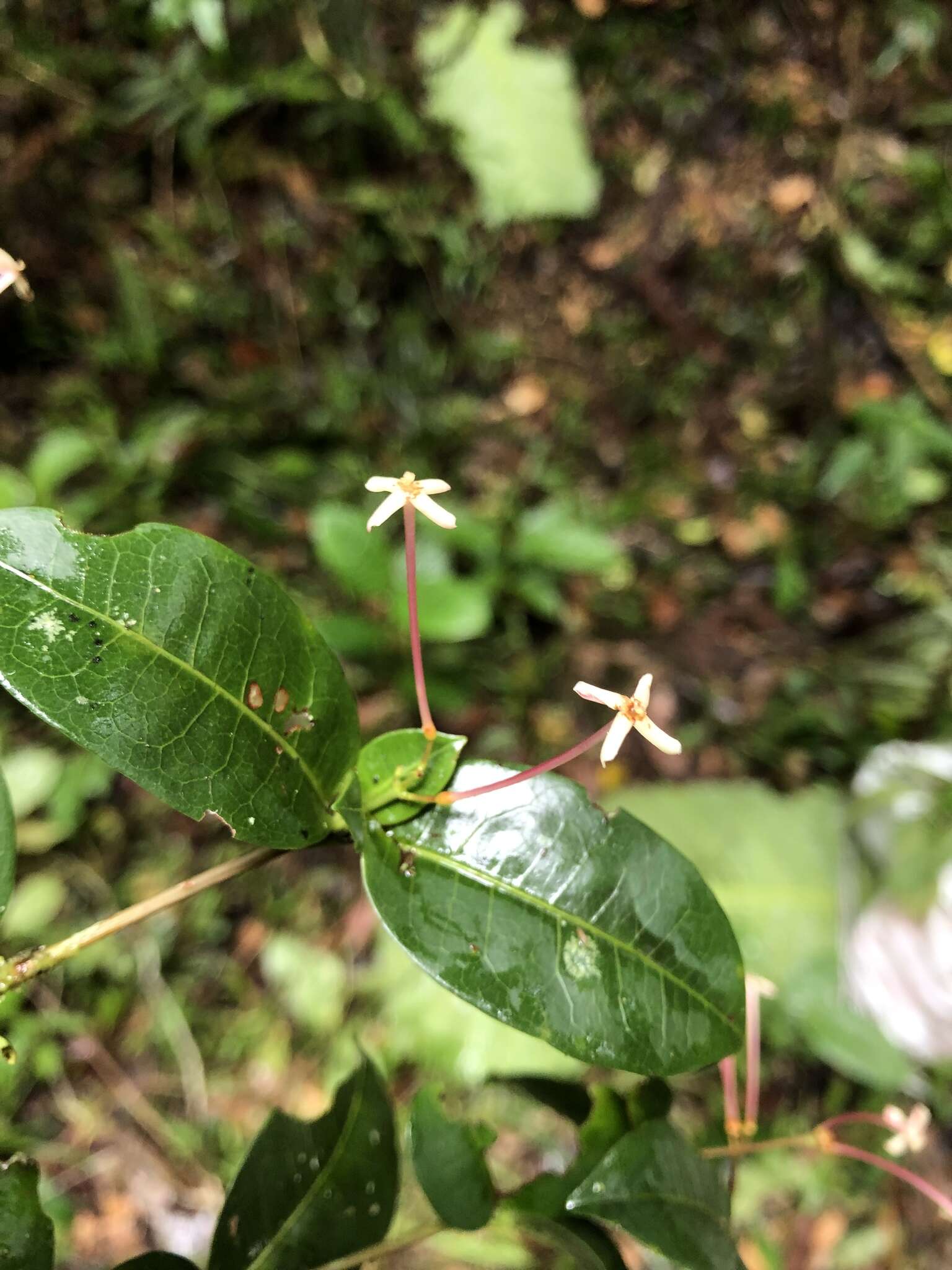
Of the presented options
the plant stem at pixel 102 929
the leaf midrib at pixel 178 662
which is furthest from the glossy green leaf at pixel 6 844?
the leaf midrib at pixel 178 662

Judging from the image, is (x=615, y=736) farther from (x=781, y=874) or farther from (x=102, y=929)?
(x=781, y=874)

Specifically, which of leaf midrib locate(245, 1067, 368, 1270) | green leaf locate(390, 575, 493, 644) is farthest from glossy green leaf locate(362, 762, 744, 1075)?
green leaf locate(390, 575, 493, 644)

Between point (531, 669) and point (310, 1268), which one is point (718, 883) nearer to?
point (531, 669)

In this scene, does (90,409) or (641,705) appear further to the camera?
(90,409)

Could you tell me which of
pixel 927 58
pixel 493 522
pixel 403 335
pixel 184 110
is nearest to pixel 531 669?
pixel 493 522

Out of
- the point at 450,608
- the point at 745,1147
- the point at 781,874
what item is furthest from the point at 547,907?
the point at 781,874

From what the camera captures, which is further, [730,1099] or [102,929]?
[730,1099]

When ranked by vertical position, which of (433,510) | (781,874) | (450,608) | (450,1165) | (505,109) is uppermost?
A: (505,109)
